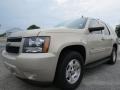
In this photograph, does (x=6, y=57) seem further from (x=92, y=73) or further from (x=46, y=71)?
(x=92, y=73)

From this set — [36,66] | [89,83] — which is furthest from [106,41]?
[36,66]

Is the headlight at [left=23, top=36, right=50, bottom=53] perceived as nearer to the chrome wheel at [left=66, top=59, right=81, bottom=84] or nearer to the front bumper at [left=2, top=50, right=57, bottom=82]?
the front bumper at [left=2, top=50, right=57, bottom=82]

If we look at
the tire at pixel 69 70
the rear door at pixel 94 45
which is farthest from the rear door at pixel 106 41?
the tire at pixel 69 70

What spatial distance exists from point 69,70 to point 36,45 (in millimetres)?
976

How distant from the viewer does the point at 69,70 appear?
129 inches

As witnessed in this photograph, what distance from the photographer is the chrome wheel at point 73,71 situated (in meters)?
3.23

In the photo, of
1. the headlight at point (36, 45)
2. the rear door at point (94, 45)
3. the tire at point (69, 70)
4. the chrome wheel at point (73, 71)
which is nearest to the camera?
the headlight at point (36, 45)

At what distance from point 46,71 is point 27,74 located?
0.36 metres

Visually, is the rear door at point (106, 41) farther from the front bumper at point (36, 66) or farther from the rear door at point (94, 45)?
the front bumper at point (36, 66)

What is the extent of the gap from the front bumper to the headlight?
86mm

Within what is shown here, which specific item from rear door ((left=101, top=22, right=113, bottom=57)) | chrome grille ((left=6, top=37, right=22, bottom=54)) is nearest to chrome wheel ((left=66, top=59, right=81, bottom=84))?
chrome grille ((left=6, top=37, right=22, bottom=54))

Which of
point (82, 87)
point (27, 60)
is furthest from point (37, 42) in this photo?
point (82, 87)

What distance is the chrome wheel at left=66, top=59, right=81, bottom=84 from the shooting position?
10.6 feet

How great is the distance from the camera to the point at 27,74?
2.75 m
